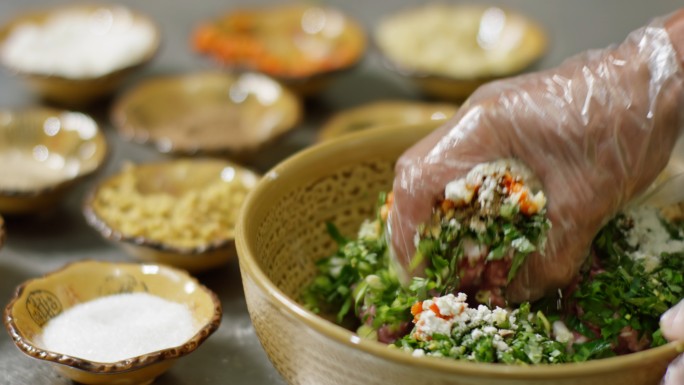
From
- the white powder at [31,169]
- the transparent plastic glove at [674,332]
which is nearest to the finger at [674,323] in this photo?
the transparent plastic glove at [674,332]

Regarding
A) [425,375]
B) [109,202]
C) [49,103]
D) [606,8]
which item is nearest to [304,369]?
[425,375]

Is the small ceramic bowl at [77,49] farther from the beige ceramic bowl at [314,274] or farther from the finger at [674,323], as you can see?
the finger at [674,323]

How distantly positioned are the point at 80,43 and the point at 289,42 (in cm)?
52

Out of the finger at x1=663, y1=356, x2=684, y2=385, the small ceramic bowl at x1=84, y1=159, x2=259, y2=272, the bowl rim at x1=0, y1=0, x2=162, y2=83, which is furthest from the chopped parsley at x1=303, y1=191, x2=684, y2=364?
the bowl rim at x1=0, y1=0, x2=162, y2=83

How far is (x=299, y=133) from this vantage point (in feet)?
7.09

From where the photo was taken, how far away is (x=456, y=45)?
245 centimetres

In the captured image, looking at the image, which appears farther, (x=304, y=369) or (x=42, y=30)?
(x=42, y=30)

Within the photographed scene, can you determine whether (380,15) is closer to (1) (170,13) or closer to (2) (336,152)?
(1) (170,13)

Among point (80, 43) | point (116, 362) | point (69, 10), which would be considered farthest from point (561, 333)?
point (69, 10)

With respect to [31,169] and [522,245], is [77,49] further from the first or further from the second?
[522,245]

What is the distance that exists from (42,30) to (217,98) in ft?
1.76

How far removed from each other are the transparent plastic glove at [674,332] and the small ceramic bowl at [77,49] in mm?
1442

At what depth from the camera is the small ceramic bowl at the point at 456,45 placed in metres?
2.22

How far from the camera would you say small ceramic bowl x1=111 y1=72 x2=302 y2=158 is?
2.05m
